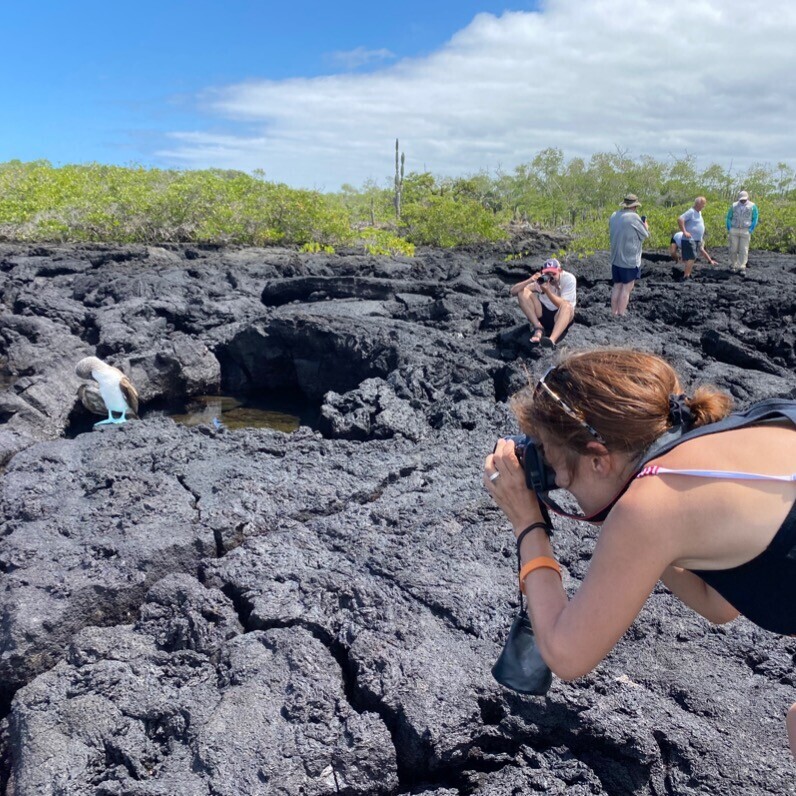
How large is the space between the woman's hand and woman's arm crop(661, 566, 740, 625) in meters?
0.40

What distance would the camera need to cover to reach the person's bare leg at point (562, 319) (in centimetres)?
646

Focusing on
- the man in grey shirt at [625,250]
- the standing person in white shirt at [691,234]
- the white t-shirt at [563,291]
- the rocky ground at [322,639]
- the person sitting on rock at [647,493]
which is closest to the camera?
the person sitting on rock at [647,493]

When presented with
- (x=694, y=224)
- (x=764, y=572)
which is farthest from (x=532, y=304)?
(x=694, y=224)

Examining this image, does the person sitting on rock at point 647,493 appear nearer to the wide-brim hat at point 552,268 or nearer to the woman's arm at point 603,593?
the woman's arm at point 603,593

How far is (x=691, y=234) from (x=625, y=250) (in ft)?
14.0

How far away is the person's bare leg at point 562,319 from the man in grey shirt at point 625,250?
1669 mm

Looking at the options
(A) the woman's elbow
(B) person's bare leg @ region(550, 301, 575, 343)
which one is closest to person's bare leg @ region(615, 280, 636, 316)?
(B) person's bare leg @ region(550, 301, 575, 343)

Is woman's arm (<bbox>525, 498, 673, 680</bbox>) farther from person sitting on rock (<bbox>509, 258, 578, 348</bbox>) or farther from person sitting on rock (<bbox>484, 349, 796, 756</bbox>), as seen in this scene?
person sitting on rock (<bbox>509, 258, 578, 348</bbox>)

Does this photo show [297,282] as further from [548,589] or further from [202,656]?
[548,589]

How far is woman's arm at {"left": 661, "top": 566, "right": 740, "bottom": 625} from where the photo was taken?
1.71 m

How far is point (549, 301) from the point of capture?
259 inches

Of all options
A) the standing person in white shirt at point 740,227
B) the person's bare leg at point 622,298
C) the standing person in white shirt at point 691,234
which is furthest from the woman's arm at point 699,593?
the standing person in white shirt at point 740,227

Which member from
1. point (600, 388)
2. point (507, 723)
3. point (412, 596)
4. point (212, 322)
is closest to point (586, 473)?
point (600, 388)

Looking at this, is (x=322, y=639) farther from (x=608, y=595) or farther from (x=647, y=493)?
(x=647, y=493)
